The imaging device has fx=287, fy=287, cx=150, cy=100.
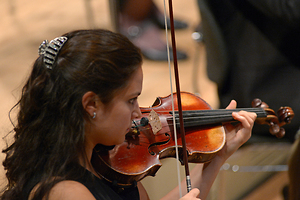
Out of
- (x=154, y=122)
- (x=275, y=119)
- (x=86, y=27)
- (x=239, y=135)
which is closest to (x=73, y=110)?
(x=154, y=122)

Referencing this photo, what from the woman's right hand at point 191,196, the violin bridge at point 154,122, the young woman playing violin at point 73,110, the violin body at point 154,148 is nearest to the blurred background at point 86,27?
→ the violin body at point 154,148

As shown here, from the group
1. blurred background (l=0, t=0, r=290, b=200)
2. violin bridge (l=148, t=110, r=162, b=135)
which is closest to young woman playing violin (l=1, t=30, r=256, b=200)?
violin bridge (l=148, t=110, r=162, b=135)

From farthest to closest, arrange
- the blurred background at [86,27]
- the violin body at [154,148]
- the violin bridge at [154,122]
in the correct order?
the blurred background at [86,27] → the violin bridge at [154,122] → the violin body at [154,148]

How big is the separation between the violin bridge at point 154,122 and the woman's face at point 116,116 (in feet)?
0.53

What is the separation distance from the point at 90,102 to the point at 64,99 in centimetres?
6

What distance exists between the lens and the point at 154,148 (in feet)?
2.95

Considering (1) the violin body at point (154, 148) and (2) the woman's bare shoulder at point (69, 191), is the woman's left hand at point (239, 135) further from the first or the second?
(2) the woman's bare shoulder at point (69, 191)

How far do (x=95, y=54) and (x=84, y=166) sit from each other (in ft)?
0.95

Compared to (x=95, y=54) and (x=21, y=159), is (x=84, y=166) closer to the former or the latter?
(x=21, y=159)

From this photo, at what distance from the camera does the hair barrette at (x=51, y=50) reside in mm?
720

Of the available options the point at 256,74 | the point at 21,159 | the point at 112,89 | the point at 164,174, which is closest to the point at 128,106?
the point at 112,89

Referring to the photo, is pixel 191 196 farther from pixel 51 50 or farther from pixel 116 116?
pixel 51 50

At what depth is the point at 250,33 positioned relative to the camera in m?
1.89

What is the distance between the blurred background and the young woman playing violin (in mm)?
1314
